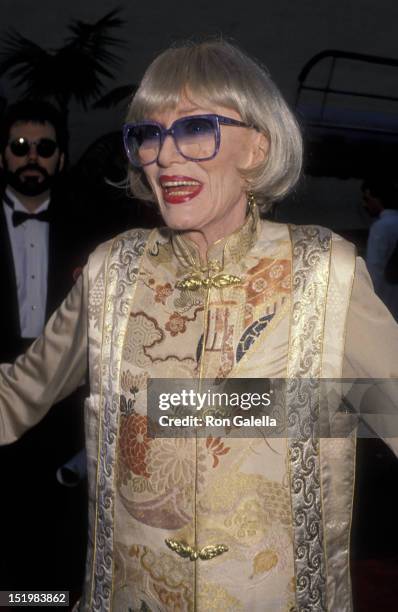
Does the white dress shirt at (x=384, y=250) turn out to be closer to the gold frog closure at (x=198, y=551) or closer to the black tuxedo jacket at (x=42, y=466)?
the black tuxedo jacket at (x=42, y=466)

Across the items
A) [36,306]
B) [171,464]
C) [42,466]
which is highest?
[171,464]

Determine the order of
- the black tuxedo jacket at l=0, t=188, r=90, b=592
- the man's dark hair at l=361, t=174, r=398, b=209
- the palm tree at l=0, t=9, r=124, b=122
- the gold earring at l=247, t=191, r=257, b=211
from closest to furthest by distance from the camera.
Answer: the gold earring at l=247, t=191, r=257, b=211
the black tuxedo jacket at l=0, t=188, r=90, b=592
the man's dark hair at l=361, t=174, r=398, b=209
the palm tree at l=0, t=9, r=124, b=122

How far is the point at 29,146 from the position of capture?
3691mm

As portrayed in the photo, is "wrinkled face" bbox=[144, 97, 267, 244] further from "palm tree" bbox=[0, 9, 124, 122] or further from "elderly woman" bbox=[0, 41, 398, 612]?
"palm tree" bbox=[0, 9, 124, 122]

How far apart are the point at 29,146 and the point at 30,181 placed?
0.15 metres

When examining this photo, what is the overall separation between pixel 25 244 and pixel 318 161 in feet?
17.3

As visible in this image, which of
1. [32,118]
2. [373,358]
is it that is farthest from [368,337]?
[32,118]

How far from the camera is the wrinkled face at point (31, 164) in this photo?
368 centimetres

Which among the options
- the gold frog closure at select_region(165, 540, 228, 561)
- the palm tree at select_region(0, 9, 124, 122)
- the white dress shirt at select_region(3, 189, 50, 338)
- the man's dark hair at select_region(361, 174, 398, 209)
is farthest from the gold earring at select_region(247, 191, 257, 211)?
the palm tree at select_region(0, 9, 124, 122)

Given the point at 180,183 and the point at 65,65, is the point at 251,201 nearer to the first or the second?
the point at 180,183

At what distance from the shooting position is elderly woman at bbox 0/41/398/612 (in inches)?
67.1

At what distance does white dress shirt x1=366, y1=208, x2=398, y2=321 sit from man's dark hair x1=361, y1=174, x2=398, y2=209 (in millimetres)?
328

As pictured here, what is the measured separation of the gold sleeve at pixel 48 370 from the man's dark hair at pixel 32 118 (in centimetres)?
200

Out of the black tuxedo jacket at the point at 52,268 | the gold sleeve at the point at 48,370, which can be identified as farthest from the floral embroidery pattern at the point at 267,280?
the black tuxedo jacket at the point at 52,268
